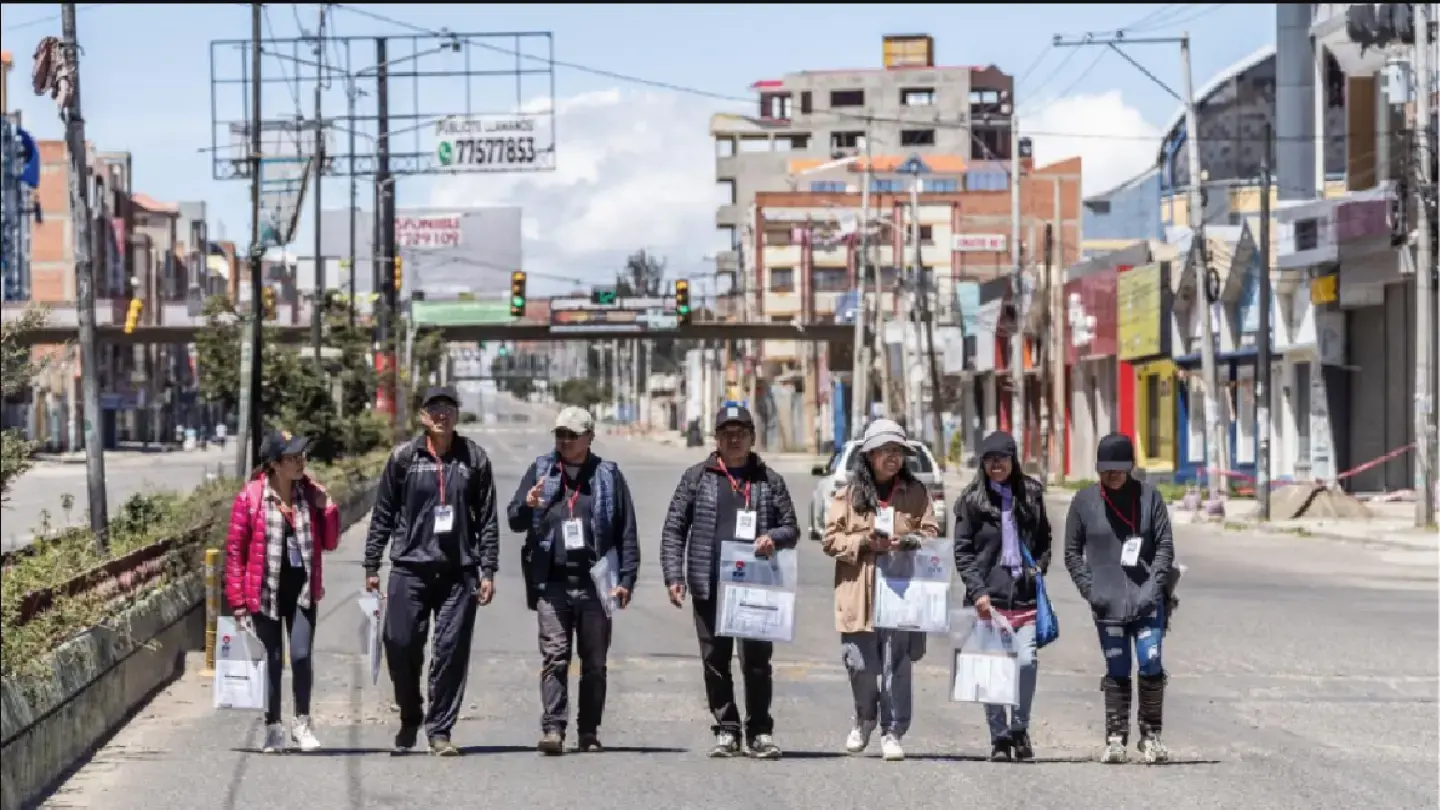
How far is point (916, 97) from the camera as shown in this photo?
159125mm

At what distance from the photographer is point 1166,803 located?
10859 mm

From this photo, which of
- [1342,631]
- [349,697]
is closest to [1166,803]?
[349,697]

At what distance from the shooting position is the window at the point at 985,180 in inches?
5512

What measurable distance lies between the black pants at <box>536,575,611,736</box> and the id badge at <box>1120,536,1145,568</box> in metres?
2.73

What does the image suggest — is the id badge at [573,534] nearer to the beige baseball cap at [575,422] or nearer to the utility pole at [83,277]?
the beige baseball cap at [575,422]

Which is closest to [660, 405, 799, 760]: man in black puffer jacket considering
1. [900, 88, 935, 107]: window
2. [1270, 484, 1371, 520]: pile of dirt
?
[1270, 484, 1371, 520]: pile of dirt

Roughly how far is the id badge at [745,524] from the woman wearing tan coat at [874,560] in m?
0.40

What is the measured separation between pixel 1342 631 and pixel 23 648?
518 inches

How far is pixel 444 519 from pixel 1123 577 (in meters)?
3.55

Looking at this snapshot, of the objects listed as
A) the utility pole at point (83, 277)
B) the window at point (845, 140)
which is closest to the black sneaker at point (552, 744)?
the utility pole at point (83, 277)

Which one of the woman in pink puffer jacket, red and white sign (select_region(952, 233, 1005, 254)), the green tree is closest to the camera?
the woman in pink puffer jacket

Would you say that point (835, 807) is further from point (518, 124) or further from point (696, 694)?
point (518, 124)

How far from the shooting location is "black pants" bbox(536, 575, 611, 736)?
1237cm

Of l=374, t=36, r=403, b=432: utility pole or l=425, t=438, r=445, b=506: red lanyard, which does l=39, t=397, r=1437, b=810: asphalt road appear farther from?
l=374, t=36, r=403, b=432: utility pole
